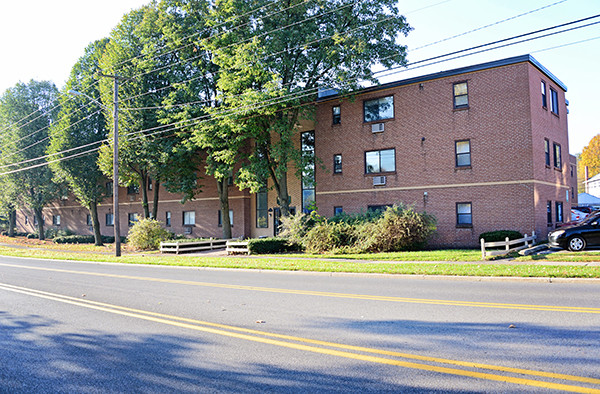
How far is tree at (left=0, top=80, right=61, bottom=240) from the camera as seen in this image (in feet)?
148

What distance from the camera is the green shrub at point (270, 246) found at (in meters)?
23.5

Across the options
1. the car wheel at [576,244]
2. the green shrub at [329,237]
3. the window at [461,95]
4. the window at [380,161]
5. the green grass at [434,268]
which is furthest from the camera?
the window at [380,161]

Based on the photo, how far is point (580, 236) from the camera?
1706 centimetres

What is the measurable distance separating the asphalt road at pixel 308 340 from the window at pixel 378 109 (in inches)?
656

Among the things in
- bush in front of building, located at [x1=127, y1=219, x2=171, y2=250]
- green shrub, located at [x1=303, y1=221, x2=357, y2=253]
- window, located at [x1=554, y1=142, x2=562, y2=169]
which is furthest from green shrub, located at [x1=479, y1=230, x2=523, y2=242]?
bush in front of building, located at [x1=127, y1=219, x2=171, y2=250]

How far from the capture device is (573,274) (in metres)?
11.3

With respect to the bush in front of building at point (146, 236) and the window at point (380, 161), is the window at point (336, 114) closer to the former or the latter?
the window at point (380, 161)

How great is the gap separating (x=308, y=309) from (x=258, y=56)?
740 inches

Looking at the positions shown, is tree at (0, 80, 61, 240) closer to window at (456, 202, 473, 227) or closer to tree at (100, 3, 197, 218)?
tree at (100, 3, 197, 218)

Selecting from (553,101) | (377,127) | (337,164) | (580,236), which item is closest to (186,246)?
(337,164)

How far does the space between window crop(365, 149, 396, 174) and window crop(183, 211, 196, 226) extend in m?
17.5

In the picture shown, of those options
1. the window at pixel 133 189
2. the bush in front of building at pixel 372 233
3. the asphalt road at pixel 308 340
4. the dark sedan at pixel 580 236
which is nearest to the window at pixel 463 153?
the bush in front of building at pixel 372 233

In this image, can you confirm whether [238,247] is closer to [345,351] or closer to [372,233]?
[372,233]

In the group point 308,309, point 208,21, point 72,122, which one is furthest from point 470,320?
point 72,122
